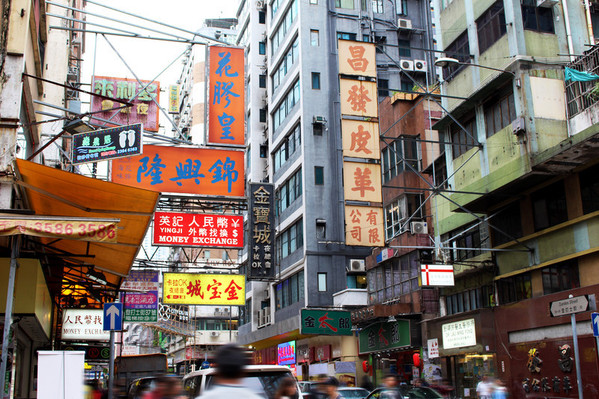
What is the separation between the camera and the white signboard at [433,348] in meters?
26.4

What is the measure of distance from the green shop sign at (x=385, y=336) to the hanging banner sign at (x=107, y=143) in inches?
728

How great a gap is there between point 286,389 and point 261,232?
761 inches

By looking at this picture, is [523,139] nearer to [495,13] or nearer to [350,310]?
[495,13]

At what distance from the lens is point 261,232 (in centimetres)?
2781

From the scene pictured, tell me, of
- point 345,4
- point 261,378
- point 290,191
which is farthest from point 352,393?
point 345,4

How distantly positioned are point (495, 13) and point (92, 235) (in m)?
17.5

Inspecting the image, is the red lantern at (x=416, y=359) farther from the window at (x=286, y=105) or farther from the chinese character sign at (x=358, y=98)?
the window at (x=286, y=105)

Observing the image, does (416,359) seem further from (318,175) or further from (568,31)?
(318,175)

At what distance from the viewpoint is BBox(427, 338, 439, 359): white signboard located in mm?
26375

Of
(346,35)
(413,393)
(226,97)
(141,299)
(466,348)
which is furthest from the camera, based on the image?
(346,35)

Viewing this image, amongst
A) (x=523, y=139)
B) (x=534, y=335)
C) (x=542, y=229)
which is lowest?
(x=534, y=335)

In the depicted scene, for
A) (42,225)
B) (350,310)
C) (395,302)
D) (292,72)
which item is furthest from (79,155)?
(292,72)

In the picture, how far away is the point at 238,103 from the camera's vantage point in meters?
18.6

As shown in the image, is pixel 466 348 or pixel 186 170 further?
pixel 466 348
